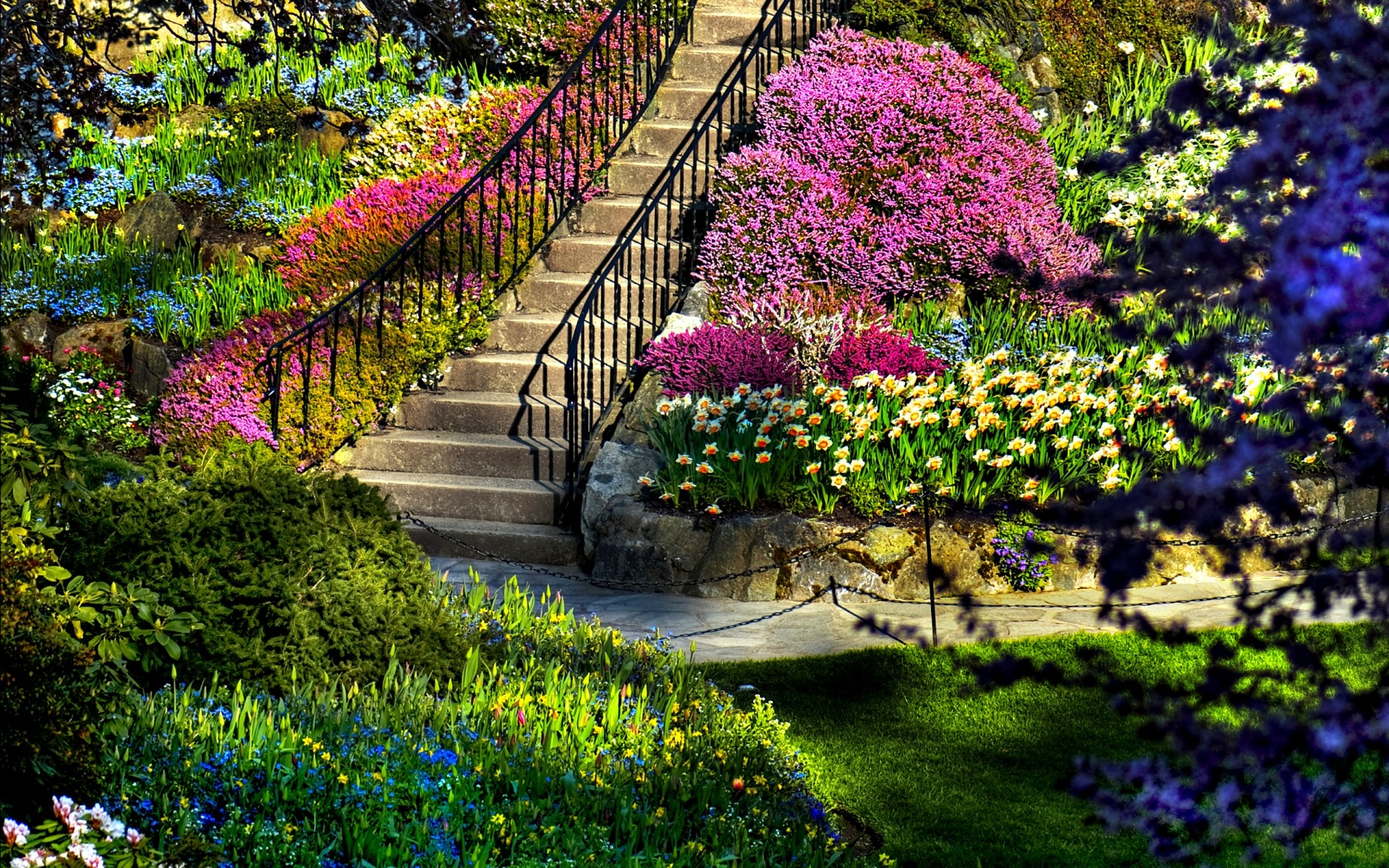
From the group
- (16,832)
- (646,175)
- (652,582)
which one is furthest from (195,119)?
(16,832)

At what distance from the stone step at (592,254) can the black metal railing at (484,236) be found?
17 cm

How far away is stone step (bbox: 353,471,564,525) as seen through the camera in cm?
820

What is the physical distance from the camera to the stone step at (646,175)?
10.4 meters

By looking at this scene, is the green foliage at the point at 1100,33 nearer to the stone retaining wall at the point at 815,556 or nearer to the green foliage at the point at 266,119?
the stone retaining wall at the point at 815,556

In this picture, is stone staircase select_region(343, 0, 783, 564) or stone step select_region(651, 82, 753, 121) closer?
stone staircase select_region(343, 0, 783, 564)

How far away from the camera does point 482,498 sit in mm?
8242

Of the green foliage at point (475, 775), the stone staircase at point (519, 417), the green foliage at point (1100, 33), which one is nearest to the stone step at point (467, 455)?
the stone staircase at point (519, 417)

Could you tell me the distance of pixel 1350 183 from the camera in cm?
195

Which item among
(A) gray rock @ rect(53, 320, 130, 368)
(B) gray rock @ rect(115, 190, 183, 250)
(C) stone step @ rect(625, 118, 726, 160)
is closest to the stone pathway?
(A) gray rock @ rect(53, 320, 130, 368)

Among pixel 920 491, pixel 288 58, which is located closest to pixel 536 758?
pixel 920 491

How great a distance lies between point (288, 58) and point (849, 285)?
25.8ft

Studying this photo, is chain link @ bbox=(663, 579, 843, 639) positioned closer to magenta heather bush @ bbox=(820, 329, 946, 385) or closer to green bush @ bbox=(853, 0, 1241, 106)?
magenta heather bush @ bbox=(820, 329, 946, 385)

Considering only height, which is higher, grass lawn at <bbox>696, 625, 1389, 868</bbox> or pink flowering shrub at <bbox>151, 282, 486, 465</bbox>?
pink flowering shrub at <bbox>151, 282, 486, 465</bbox>

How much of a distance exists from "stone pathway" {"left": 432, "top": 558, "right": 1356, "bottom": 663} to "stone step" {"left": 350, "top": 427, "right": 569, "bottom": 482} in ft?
3.71
